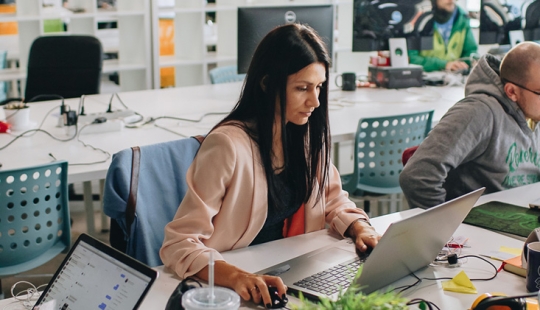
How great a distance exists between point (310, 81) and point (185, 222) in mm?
482

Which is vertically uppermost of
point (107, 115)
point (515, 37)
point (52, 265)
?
point (515, 37)

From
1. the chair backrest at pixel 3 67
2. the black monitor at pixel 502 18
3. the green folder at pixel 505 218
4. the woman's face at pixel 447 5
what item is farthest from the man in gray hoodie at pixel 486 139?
the chair backrest at pixel 3 67

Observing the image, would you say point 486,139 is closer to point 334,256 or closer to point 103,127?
point 334,256

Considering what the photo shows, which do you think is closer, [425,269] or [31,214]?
[425,269]

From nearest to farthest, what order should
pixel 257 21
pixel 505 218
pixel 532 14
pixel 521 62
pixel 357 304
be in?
pixel 357 304 → pixel 505 218 → pixel 521 62 → pixel 257 21 → pixel 532 14

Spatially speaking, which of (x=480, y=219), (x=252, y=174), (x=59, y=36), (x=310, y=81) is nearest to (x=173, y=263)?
(x=252, y=174)

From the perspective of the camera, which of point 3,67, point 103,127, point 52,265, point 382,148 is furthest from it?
point 3,67

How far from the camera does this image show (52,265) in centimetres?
347

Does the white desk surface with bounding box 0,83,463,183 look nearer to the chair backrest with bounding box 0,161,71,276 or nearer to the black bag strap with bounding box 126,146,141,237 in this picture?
the chair backrest with bounding box 0,161,71,276

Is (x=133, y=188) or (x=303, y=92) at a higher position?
(x=303, y=92)

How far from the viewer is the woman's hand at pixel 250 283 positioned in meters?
1.44

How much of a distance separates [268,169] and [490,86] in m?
1.03

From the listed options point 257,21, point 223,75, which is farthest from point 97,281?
point 223,75

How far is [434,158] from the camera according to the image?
7.47ft
